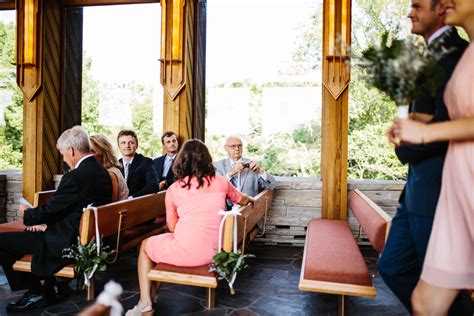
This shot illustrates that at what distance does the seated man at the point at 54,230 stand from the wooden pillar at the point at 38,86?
2977 millimetres

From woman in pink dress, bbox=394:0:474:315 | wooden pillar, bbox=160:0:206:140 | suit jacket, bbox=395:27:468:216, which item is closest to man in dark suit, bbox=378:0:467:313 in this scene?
suit jacket, bbox=395:27:468:216

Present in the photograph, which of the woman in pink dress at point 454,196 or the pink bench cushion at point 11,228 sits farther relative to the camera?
the pink bench cushion at point 11,228

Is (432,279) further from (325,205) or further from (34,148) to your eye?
(34,148)

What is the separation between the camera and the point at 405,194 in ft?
6.93

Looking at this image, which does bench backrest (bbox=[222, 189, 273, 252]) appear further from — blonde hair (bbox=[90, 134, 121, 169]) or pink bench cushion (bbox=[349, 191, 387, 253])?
blonde hair (bbox=[90, 134, 121, 169])

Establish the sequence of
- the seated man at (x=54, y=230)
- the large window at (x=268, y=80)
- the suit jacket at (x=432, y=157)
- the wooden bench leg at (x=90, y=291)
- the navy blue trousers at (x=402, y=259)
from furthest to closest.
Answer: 1. the large window at (x=268, y=80)
2. the wooden bench leg at (x=90, y=291)
3. the seated man at (x=54, y=230)
4. the navy blue trousers at (x=402, y=259)
5. the suit jacket at (x=432, y=157)

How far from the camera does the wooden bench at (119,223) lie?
329 cm

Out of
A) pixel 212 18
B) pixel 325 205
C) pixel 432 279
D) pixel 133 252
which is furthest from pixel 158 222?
pixel 432 279

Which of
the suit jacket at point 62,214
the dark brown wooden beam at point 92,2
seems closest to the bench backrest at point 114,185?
the suit jacket at point 62,214

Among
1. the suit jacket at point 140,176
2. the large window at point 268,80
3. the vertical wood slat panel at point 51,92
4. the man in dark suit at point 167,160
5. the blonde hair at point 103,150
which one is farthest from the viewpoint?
the vertical wood slat panel at point 51,92

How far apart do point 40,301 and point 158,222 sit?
1713mm

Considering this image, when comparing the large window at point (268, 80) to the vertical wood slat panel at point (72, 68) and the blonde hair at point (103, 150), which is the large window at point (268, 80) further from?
the blonde hair at point (103, 150)

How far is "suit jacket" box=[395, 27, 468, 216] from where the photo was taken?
1857 millimetres

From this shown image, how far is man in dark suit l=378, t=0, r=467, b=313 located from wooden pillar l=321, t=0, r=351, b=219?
352 centimetres
